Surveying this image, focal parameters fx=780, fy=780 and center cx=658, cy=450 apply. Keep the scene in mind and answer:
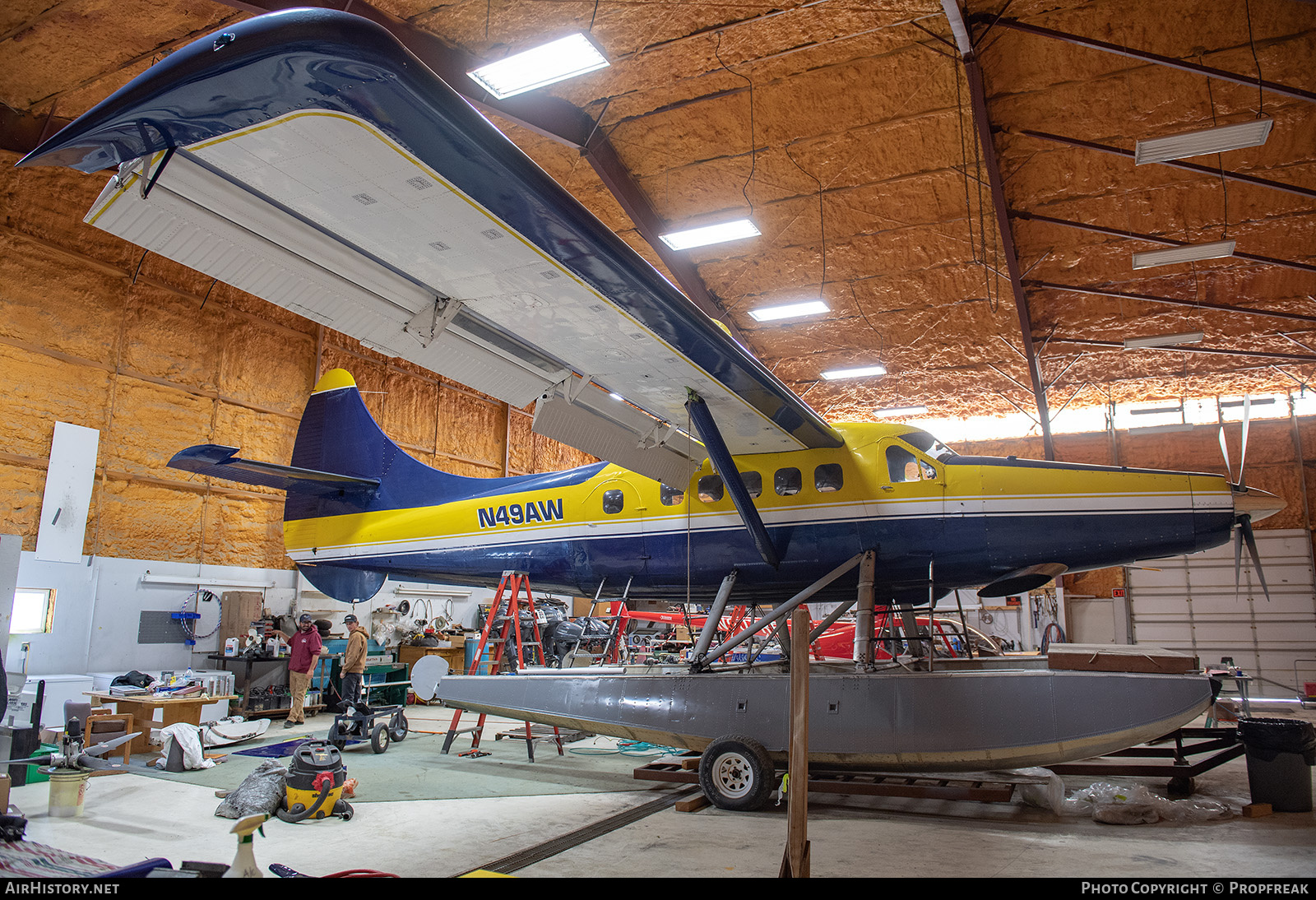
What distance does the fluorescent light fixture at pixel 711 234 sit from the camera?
13078 mm

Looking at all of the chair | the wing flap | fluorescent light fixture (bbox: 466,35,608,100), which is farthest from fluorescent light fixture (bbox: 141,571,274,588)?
fluorescent light fixture (bbox: 466,35,608,100)

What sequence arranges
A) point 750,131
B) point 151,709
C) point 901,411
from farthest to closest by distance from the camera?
1. point 901,411
2. point 750,131
3. point 151,709

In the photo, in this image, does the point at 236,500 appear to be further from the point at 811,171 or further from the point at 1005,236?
the point at 1005,236

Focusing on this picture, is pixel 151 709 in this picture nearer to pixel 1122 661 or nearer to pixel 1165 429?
pixel 1122 661

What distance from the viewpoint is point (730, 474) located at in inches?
275

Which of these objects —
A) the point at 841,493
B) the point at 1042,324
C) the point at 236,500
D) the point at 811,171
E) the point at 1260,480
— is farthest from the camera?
the point at 1260,480

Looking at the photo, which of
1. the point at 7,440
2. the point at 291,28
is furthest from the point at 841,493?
the point at 7,440

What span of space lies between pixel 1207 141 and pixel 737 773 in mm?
8915

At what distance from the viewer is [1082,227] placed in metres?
13.4

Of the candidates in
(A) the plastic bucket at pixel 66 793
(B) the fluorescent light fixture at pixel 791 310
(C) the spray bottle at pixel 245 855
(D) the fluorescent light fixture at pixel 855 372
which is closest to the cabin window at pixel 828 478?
(C) the spray bottle at pixel 245 855

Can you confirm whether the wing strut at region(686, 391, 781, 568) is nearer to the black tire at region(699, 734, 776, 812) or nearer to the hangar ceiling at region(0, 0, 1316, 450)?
the black tire at region(699, 734, 776, 812)

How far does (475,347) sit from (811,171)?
838cm

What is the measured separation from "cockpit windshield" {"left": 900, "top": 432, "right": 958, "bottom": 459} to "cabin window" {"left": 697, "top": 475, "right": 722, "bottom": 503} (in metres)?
1.83

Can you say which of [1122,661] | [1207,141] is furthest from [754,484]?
[1207,141]
